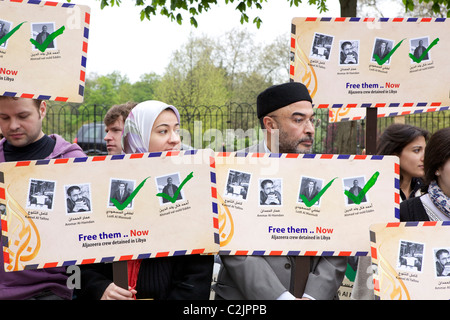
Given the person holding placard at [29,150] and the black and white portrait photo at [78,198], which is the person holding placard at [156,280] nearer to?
the person holding placard at [29,150]

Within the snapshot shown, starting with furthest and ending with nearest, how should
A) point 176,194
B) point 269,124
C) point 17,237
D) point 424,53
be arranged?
1. point 269,124
2. point 424,53
3. point 176,194
4. point 17,237

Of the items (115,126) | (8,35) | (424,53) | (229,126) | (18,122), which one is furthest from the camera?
(229,126)

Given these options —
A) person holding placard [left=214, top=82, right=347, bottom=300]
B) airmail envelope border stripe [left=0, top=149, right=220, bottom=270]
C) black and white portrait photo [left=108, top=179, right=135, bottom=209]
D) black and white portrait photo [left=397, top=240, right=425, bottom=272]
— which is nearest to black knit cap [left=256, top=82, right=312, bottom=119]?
airmail envelope border stripe [left=0, top=149, right=220, bottom=270]

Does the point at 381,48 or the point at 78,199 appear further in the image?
the point at 381,48

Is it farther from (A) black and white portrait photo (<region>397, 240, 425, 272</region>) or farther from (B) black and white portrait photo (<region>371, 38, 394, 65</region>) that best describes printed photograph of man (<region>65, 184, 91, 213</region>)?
(B) black and white portrait photo (<region>371, 38, 394, 65</region>)

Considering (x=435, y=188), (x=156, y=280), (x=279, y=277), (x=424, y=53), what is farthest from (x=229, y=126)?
(x=156, y=280)

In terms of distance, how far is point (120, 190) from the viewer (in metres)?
2.77

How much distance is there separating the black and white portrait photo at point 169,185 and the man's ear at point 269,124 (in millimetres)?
1048

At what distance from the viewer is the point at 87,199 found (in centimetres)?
275

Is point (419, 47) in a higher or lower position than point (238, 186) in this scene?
higher

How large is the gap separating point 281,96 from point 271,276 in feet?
4.07

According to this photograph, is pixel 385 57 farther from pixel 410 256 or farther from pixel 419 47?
pixel 410 256
